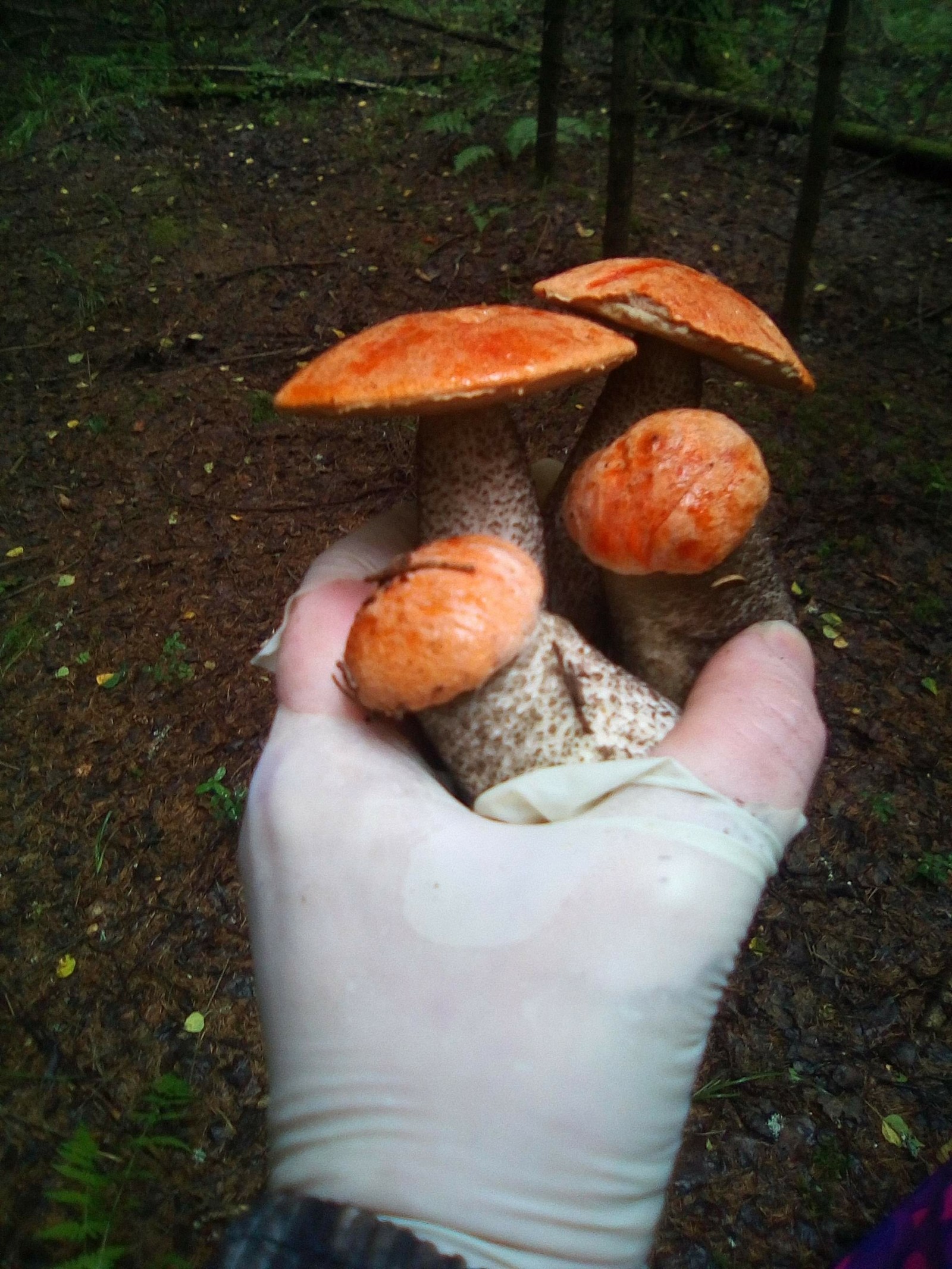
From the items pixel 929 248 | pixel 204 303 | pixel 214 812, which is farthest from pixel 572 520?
pixel 929 248

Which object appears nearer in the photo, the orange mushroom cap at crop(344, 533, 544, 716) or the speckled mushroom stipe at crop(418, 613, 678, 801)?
the orange mushroom cap at crop(344, 533, 544, 716)

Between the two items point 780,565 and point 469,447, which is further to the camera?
point 780,565

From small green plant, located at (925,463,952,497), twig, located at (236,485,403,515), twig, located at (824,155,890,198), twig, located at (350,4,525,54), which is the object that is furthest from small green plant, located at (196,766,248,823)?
twig, located at (350,4,525,54)

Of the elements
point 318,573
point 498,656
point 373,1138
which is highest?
point 498,656

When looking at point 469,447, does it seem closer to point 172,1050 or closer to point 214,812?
point 214,812

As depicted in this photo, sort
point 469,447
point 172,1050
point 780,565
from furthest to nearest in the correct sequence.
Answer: point 780,565, point 172,1050, point 469,447

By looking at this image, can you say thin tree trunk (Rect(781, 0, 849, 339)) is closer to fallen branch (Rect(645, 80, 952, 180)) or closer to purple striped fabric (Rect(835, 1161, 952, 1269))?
fallen branch (Rect(645, 80, 952, 180))

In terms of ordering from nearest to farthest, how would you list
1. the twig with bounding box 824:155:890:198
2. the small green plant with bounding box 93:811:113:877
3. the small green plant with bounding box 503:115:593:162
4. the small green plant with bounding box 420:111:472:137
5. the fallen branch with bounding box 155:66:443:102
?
the small green plant with bounding box 93:811:113:877 → the twig with bounding box 824:155:890:198 → the small green plant with bounding box 503:115:593:162 → the small green plant with bounding box 420:111:472:137 → the fallen branch with bounding box 155:66:443:102
